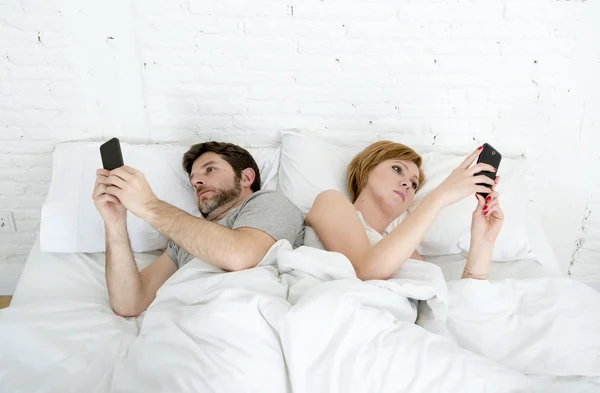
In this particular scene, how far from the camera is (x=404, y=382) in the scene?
1100 millimetres

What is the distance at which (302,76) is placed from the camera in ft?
6.68

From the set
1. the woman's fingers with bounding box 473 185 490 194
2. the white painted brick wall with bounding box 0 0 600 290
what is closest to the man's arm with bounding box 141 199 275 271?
the woman's fingers with bounding box 473 185 490 194

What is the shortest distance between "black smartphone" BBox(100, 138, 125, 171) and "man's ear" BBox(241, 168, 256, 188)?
1.76 ft

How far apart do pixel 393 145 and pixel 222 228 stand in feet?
2.62

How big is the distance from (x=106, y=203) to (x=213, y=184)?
1.39 feet

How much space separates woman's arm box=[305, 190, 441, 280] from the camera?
4.83 feet

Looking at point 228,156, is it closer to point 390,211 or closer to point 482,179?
point 390,211

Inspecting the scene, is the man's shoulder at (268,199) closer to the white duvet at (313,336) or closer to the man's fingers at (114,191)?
the white duvet at (313,336)

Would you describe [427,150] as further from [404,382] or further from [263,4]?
[404,382]

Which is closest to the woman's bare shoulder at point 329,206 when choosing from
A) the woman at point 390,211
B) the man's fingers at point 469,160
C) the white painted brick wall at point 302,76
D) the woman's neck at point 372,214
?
the woman at point 390,211

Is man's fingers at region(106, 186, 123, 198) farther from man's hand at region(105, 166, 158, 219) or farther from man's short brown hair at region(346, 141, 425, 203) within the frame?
man's short brown hair at region(346, 141, 425, 203)

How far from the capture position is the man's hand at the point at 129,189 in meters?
1.40

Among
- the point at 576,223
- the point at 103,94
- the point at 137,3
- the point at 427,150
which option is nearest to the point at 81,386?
the point at 103,94

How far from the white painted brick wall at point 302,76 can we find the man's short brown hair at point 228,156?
24 centimetres
